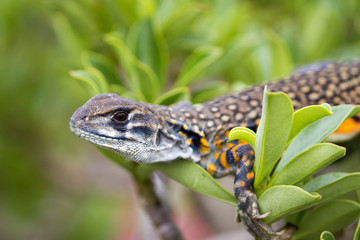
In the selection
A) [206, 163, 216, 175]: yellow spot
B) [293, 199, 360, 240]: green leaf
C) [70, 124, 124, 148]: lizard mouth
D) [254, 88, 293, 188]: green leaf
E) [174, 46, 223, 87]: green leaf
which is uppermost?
[174, 46, 223, 87]: green leaf

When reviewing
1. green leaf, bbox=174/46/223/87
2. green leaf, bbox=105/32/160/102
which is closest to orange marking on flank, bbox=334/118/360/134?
green leaf, bbox=174/46/223/87

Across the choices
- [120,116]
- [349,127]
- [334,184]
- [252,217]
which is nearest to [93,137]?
[120,116]

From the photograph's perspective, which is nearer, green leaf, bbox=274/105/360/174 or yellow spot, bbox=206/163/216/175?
green leaf, bbox=274/105/360/174

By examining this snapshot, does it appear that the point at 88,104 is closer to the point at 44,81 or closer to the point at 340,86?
the point at 340,86

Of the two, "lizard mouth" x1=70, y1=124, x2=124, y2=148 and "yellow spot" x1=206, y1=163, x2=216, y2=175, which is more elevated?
"lizard mouth" x1=70, y1=124, x2=124, y2=148

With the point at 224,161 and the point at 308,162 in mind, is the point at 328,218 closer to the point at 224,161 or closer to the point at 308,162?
the point at 308,162

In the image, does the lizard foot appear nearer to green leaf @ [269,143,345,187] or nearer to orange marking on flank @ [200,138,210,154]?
green leaf @ [269,143,345,187]

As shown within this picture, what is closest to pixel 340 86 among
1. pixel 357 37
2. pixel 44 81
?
pixel 357 37
